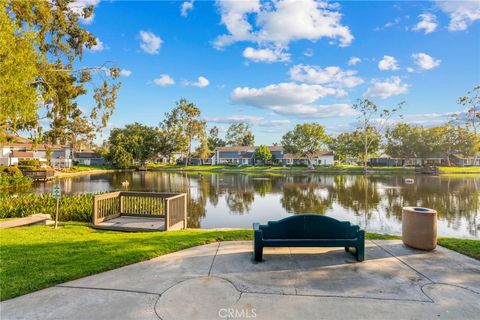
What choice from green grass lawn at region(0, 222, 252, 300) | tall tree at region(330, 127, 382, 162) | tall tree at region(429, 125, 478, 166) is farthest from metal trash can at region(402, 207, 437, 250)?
tall tree at region(429, 125, 478, 166)

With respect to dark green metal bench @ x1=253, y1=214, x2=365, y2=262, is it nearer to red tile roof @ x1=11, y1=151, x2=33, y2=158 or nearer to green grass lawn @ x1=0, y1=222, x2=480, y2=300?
green grass lawn @ x1=0, y1=222, x2=480, y2=300

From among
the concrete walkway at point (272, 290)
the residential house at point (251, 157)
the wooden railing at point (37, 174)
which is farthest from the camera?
the residential house at point (251, 157)

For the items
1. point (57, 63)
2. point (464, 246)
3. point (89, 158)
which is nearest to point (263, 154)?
point (89, 158)

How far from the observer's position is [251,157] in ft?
257

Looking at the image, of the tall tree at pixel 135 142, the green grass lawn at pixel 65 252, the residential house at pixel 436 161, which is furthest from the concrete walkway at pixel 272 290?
the residential house at pixel 436 161

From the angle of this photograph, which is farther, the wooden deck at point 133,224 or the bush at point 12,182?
the bush at point 12,182

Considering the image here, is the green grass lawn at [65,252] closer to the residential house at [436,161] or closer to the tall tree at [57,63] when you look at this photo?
the tall tree at [57,63]

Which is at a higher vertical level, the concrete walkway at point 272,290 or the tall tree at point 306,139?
the tall tree at point 306,139

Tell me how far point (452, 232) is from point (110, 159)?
6197cm

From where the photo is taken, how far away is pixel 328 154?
76.2 meters

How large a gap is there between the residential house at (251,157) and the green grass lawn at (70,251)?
6839cm

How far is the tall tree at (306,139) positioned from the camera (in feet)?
207

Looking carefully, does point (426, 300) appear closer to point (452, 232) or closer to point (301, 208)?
point (452, 232)

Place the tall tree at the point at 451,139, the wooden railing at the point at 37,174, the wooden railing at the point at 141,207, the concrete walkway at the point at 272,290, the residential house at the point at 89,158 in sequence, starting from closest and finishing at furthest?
the concrete walkway at the point at 272,290, the wooden railing at the point at 141,207, the wooden railing at the point at 37,174, the tall tree at the point at 451,139, the residential house at the point at 89,158
